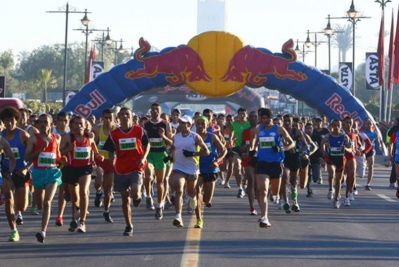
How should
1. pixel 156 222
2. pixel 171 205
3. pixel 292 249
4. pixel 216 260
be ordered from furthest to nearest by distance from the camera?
pixel 171 205, pixel 156 222, pixel 292 249, pixel 216 260

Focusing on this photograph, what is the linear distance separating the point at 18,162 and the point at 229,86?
2196 centimetres

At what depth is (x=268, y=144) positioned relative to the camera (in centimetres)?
1595

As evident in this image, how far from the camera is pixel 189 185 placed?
1535cm

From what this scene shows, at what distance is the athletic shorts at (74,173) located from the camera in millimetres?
14961

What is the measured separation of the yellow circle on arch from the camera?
117 ft

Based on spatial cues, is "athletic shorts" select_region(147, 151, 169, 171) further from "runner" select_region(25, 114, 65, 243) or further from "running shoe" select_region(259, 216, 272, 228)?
"runner" select_region(25, 114, 65, 243)

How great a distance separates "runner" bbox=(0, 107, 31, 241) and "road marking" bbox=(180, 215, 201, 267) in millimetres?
2156

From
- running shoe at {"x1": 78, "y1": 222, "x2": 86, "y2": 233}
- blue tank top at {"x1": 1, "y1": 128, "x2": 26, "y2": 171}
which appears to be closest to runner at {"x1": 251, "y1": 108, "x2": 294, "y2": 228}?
running shoe at {"x1": 78, "y1": 222, "x2": 86, "y2": 233}

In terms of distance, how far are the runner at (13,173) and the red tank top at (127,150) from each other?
124 cm

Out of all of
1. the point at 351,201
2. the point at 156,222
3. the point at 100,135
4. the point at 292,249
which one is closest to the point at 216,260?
the point at 292,249

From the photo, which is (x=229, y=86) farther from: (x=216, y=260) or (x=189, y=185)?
(x=216, y=260)

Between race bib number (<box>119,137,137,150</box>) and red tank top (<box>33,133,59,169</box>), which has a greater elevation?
race bib number (<box>119,137,137,150</box>)

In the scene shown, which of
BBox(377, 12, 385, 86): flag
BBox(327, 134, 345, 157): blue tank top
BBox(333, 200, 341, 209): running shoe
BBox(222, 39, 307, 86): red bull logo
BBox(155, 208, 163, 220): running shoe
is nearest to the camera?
BBox(155, 208, 163, 220): running shoe

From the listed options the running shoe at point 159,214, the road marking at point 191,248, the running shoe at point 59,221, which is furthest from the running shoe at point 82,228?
the running shoe at point 159,214
